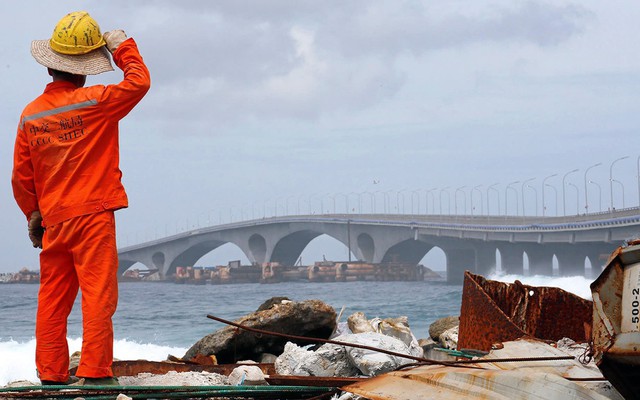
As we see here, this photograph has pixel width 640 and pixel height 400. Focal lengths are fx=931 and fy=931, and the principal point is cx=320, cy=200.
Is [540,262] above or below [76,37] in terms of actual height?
below

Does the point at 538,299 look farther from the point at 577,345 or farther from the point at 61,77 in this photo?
the point at 61,77

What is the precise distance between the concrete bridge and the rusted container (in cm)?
5372

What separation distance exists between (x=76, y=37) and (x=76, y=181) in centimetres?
70

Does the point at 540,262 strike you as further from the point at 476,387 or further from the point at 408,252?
the point at 476,387

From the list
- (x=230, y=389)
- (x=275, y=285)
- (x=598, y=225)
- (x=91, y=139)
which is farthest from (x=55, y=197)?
(x=275, y=285)

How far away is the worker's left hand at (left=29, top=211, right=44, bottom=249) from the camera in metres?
4.37

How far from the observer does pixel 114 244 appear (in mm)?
4180

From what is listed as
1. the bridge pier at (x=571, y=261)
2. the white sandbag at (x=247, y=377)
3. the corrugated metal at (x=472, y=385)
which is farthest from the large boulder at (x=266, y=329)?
the bridge pier at (x=571, y=261)

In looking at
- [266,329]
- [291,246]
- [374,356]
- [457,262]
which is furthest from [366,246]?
[374,356]

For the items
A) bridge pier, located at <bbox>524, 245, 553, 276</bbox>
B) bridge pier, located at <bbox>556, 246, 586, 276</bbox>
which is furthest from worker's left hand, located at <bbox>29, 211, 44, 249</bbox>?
bridge pier, located at <bbox>524, 245, 553, 276</bbox>

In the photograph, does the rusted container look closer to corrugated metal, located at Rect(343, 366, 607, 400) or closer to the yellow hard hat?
corrugated metal, located at Rect(343, 366, 607, 400)

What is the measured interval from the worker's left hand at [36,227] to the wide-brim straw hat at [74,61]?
693 millimetres

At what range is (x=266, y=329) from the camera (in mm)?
6520

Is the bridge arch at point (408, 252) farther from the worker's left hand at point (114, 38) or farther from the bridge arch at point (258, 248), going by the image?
the worker's left hand at point (114, 38)
